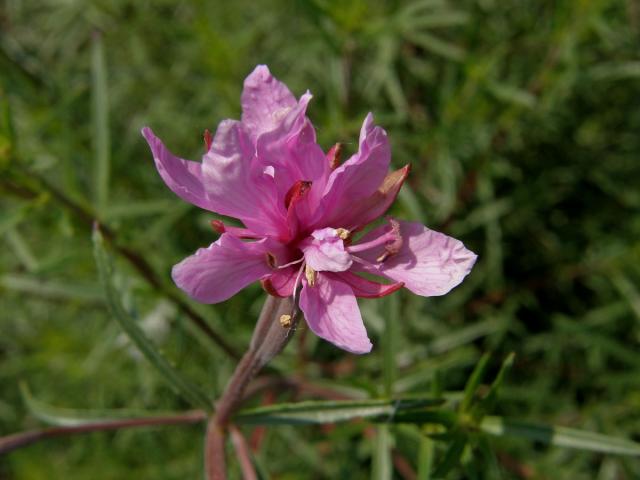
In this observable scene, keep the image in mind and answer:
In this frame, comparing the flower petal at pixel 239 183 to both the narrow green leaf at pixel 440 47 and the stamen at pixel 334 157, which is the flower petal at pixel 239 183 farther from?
the narrow green leaf at pixel 440 47

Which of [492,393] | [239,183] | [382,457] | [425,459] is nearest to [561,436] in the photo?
[492,393]

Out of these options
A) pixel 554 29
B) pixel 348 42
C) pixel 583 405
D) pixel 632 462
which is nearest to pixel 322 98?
pixel 348 42

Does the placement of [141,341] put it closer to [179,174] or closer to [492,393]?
[179,174]

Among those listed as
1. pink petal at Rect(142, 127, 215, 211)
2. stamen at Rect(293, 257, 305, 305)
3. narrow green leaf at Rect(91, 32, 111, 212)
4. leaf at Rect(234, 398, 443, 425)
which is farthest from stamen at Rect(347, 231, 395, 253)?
narrow green leaf at Rect(91, 32, 111, 212)

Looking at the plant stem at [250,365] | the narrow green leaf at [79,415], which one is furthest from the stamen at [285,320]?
the narrow green leaf at [79,415]

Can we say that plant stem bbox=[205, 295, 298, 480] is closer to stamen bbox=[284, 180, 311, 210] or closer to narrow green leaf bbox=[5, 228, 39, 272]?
stamen bbox=[284, 180, 311, 210]

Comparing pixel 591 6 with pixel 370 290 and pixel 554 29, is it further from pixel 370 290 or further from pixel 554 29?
pixel 370 290
